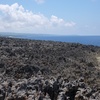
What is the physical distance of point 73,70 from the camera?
4566 centimetres

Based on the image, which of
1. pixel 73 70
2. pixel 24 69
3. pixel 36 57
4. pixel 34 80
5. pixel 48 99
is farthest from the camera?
pixel 36 57

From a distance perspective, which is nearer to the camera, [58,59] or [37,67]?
[37,67]

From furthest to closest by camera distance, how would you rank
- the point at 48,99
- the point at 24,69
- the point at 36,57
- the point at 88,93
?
the point at 36,57 < the point at 24,69 < the point at 88,93 < the point at 48,99

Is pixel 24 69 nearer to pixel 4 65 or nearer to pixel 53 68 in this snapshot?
pixel 4 65

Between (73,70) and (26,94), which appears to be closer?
(26,94)

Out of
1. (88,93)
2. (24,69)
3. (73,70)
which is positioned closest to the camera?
(88,93)

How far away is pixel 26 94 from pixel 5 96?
1816 mm

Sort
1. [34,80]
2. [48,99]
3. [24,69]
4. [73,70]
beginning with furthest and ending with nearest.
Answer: [73,70]
[24,69]
[34,80]
[48,99]

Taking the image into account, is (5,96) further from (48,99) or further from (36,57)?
(36,57)

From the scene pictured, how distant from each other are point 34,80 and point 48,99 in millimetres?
4327

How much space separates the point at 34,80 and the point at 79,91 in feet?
15.0

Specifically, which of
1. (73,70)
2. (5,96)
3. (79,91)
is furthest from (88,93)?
(73,70)

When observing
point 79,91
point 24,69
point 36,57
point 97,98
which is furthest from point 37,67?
point 97,98

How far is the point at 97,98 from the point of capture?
25.4m
